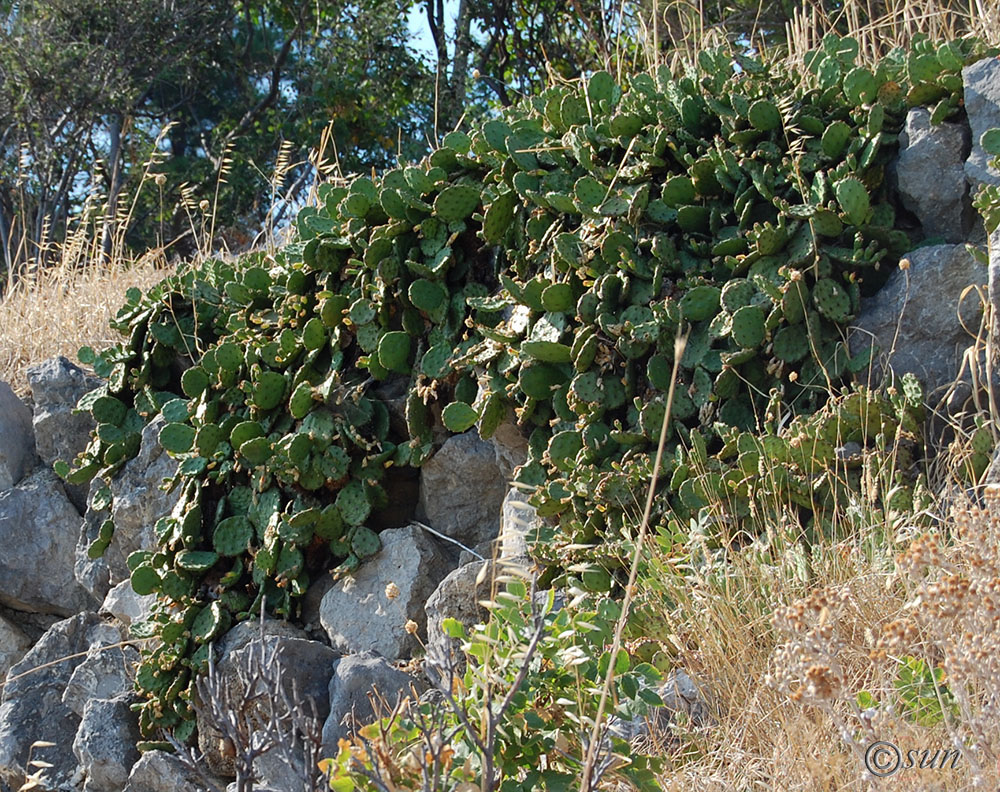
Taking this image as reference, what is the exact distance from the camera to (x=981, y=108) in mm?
3279

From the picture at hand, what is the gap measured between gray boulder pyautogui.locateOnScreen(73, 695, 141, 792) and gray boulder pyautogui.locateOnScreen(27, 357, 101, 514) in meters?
1.40

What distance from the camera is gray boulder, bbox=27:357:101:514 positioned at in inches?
200

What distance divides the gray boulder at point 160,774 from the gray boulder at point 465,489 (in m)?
1.12

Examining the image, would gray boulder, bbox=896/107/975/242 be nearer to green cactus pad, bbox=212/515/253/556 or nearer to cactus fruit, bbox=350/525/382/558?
cactus fruit, bbox=350/525/382/558

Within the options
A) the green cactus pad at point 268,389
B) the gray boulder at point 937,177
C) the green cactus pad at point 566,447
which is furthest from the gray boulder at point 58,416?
the gray boulder at point 937,177

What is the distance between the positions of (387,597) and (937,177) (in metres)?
2.16

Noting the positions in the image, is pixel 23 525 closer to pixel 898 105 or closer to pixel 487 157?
pixel 487 157

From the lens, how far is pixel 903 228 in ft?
11.5

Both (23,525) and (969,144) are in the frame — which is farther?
(23,525)

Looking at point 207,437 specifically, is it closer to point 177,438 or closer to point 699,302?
point 177,438

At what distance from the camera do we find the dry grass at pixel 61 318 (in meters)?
5.87

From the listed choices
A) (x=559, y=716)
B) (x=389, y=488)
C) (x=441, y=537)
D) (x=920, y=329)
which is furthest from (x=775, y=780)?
(x=389, y=488)

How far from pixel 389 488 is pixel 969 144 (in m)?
2.20

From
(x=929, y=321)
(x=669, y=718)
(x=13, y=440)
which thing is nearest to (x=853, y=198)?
(x=929, y=321)
